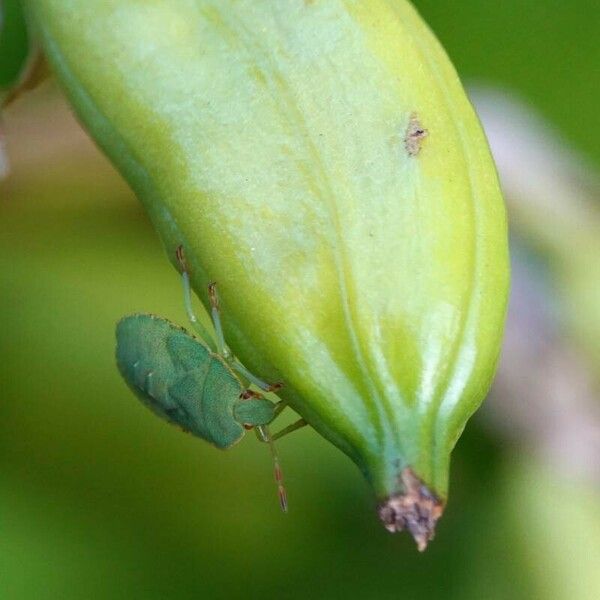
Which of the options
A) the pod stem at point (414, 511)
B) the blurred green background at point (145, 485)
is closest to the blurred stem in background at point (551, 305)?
the blurred green background at point (145, 485)

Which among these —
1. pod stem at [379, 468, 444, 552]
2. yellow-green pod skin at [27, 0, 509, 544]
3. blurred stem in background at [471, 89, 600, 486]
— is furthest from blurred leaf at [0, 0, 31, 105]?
pod stem at [379, 468, 444, 552]

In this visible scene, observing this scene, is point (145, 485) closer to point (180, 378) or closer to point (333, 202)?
point (180, 378)

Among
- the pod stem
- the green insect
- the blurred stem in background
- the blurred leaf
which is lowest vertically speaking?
the blurred stem in background

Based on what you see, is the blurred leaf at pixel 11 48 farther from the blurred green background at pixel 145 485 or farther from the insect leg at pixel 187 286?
the insect leg at pixel 187 286

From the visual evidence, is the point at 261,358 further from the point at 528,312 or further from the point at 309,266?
the point at 528,312

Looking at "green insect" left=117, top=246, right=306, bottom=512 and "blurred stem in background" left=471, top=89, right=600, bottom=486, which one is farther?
"blurred stem in background" left=471, top=89, right=600, bottom=486

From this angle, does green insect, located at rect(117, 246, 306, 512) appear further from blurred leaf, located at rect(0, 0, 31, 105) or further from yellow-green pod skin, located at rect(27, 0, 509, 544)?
blurred leaf, located at rect(0, 0, 31, 105)
